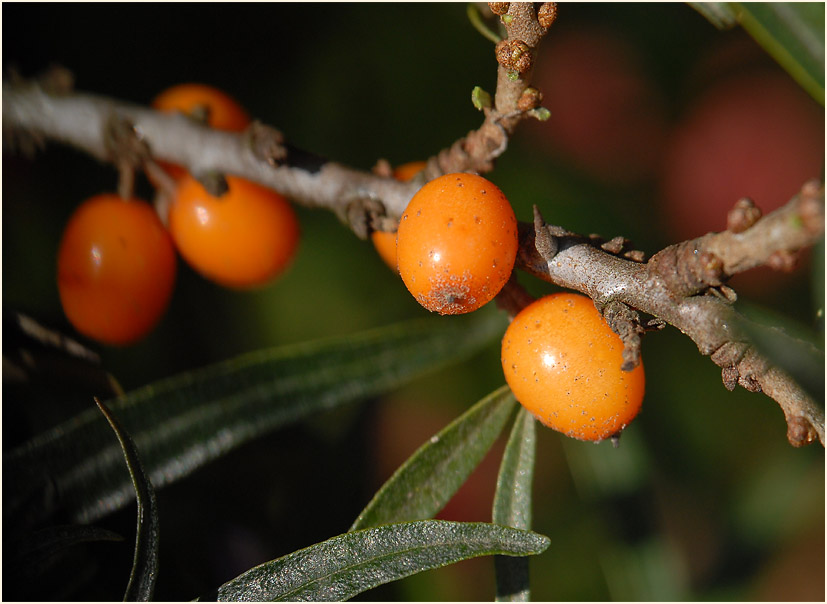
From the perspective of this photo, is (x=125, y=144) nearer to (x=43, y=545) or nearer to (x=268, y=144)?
(x=268, y=144)

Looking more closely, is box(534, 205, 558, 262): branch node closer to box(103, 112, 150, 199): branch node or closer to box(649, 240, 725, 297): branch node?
box(649, 240, 725, 297): branch node

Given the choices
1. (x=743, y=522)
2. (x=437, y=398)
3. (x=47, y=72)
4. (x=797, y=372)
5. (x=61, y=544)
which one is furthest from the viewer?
(x=437, y=398)

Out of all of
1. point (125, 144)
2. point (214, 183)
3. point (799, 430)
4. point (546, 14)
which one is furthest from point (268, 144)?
point (799, 430)

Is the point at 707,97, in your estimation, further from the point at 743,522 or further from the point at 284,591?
the point at 284,591

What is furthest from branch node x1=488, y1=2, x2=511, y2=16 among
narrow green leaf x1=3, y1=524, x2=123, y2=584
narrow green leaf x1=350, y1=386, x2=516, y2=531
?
narrow green leaf x1=3, y1=524, x2=123, y2=584

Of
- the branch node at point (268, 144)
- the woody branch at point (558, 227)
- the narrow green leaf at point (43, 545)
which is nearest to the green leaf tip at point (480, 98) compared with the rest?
the woody branch at point (558, 227)

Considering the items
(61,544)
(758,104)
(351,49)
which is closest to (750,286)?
(758,104)
